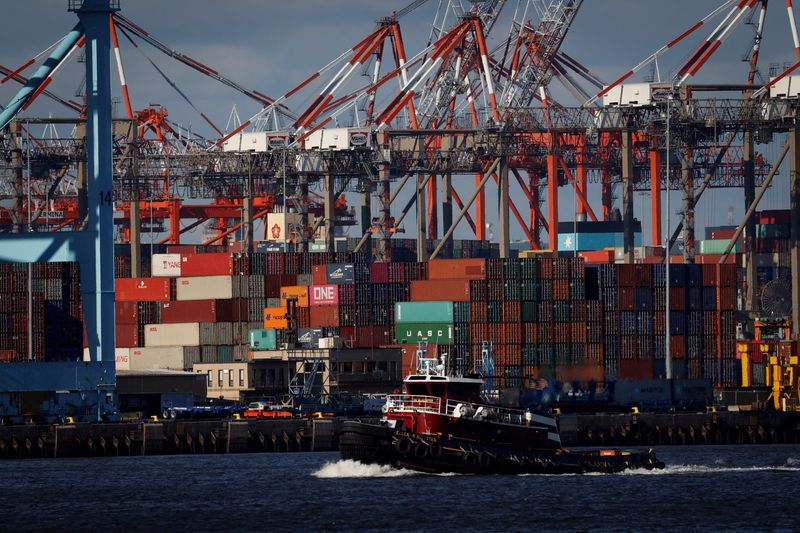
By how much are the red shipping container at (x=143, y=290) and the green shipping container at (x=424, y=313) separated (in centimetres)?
2081

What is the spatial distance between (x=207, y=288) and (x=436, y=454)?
6480cm

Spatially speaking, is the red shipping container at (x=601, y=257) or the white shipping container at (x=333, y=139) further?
the red shipping container at (x=601, y=257)

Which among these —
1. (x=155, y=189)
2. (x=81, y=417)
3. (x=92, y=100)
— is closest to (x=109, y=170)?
(x=92, y=100)

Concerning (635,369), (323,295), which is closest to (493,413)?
(635,369)

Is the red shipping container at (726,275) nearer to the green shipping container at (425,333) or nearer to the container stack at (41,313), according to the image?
the green shipping container at (425,333)

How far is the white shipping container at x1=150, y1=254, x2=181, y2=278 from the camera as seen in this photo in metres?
147

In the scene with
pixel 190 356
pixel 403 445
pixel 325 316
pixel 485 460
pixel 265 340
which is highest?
pixel 325 316

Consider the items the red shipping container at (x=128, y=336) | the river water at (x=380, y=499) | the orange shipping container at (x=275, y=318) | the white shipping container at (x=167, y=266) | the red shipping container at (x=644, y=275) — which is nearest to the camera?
the river water at (x=380, y=499)

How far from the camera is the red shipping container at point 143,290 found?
136m

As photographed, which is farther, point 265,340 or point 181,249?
point 181,249

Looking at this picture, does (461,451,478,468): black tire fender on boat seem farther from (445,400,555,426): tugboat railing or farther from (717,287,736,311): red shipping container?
(717,287,736,311): red shipping container

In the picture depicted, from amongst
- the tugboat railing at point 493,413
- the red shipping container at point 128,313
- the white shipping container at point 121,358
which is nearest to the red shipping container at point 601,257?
the red shipping container at point 128,313

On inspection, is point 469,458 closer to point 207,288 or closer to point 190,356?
point 190,356

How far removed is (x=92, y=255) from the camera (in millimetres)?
94375
